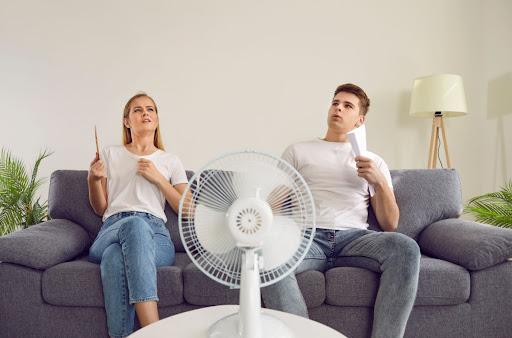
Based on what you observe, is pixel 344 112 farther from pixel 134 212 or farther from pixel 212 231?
pixel 212 231

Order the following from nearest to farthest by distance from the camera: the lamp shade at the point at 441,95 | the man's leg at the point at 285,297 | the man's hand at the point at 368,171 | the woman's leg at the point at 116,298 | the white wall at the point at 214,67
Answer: the man's leg at the point at 285,297, the woman's leg at the point at 116,298, the man's hand at the point at 368,171, the lamp shade at the point at 441,95, the white wall at the point at 214,67

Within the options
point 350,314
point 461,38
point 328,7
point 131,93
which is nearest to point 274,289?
point 350,314

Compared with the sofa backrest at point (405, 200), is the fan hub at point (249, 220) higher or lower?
higher

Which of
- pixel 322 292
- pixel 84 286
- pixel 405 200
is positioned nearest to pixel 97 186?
pixel 84 286

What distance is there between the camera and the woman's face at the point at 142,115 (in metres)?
1.98

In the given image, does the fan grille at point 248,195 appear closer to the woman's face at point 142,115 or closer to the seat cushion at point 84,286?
the seat cushion at point 84,286

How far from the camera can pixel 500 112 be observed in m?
3.03

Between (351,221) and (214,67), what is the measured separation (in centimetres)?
163

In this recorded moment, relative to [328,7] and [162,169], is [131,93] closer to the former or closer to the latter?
[162,169]

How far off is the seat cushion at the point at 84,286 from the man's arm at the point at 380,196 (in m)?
0.81

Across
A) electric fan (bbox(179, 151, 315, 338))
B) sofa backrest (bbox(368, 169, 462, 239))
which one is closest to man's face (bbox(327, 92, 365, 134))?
sofa backrest (bbox(368, 169, 462, 239))

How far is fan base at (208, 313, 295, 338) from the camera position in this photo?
2.96 ft

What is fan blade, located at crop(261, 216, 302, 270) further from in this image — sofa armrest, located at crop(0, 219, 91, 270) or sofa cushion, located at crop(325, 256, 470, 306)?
sofa armrest, located at crop(0, 219, 91, 270)

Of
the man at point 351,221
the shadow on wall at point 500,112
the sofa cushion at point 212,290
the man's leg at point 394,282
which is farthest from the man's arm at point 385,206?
the shadow on wall at point 500,112
